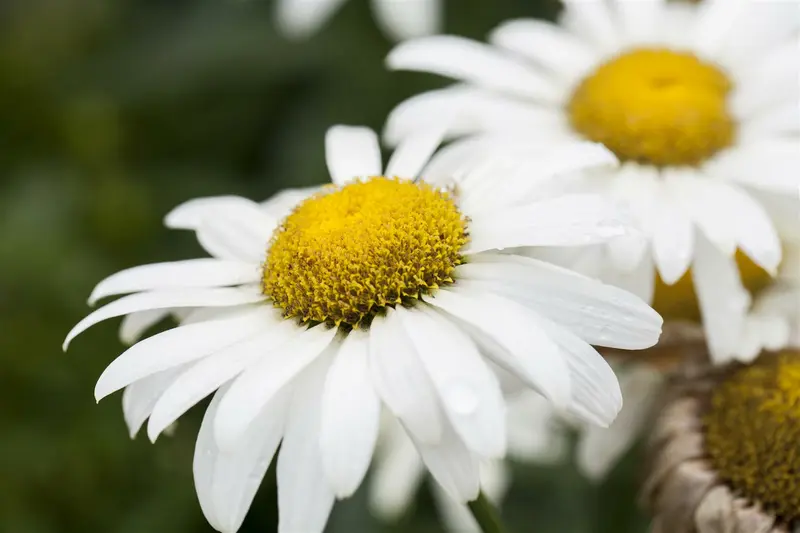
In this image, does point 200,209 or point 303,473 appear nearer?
point 303,473

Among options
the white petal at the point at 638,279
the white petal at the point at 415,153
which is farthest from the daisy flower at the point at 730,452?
the white petal at the point at 415,153

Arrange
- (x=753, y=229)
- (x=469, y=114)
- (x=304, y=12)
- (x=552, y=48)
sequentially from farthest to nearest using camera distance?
1. (x=304, y=12)
2. (x=552, y=48)
3. (x=469, y=114)
4. (x=753, y=229)

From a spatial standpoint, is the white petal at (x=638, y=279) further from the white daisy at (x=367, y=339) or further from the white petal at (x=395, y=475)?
the white petal at (x=395, y=475)

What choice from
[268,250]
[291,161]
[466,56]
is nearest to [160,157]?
[291,161]

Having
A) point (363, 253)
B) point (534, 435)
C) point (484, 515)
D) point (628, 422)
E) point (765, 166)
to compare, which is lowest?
point (534, 435)

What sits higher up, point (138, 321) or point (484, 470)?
point (138, 321)

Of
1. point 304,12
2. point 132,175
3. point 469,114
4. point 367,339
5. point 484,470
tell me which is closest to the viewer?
point 367,339

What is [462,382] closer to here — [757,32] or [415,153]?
[415,153]

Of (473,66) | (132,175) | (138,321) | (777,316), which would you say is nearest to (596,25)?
(473,66)
